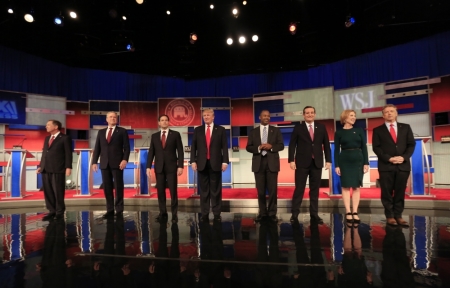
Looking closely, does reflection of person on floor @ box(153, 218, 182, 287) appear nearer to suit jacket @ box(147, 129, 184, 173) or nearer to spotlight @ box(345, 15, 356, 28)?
suit jacket @ box(147, 129, 184, 173)

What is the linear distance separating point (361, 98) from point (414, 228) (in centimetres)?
499

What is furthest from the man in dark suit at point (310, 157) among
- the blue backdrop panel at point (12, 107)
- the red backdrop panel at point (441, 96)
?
the blue backdrop panel at point (12, 107)

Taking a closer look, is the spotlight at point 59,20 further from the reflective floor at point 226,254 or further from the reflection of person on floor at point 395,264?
the reflection of person on floor at point 395,264

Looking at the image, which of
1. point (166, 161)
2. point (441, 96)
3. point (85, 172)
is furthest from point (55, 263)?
point (441, 96)

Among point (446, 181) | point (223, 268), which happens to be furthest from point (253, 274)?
point (446, 181)

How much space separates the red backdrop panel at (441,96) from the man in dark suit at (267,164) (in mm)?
5089

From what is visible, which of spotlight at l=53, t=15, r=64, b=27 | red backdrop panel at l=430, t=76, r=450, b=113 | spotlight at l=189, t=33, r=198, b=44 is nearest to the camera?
red backdrop panel at l=430, t=76, r=450, b=113

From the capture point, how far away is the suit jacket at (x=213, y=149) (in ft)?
12.3

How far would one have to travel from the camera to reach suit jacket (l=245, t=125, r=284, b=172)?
12.1 ft

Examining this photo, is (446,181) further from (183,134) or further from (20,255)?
(20,255)

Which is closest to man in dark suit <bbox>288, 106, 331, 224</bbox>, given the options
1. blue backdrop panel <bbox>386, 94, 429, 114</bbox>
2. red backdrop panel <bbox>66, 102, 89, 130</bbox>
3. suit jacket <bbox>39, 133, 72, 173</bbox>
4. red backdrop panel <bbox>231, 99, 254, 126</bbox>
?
suit jacket <bbox>39, 133, 72, 173</bbox>

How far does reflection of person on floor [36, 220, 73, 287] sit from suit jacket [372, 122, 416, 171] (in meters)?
3.35

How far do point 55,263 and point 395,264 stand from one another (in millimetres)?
2614

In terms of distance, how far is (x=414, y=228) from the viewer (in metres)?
3.13
